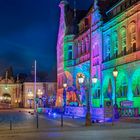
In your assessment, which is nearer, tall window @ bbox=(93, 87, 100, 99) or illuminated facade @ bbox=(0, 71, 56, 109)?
tall window @ bbox=(93, 87, 100, 99)

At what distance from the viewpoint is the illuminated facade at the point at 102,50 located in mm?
48531

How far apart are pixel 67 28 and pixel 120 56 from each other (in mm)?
24921

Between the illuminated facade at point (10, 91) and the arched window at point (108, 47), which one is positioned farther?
the illuminated facade at point (10, 91)

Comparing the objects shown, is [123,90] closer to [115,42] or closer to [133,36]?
[133,36]

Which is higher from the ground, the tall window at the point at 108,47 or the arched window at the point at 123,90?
the tall window at the point at 108,47

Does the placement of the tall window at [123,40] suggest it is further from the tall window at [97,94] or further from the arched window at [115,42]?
the tall window at [97,94]

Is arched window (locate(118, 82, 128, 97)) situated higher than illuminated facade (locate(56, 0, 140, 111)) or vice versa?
illuminated facade (locate(56, 0, 140, 111))

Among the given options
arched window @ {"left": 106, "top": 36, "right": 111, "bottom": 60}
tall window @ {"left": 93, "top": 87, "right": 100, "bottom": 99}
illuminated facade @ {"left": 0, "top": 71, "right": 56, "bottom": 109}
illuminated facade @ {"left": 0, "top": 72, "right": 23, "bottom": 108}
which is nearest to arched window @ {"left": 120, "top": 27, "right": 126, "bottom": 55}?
arched window @ {"left": 106, "top": 36, "right": 111, "bottom": 60}

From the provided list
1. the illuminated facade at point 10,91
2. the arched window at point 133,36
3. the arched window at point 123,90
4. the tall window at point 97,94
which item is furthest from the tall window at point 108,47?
the illuminated facade at point 10,91

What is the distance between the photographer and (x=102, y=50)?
5881 centimetres

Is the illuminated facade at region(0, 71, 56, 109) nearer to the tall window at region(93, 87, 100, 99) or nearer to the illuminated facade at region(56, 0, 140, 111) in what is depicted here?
the illuminated facade at region(56, 0, 140, 111)

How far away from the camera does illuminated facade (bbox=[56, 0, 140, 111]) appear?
48531mm

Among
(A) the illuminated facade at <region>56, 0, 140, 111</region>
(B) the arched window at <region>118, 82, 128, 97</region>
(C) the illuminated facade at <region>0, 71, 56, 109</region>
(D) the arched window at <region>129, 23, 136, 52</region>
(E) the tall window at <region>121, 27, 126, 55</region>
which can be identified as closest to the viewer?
(A) the illuminated facade at <region>56, 0, 140, 111</region>

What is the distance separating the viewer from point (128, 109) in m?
43.7
